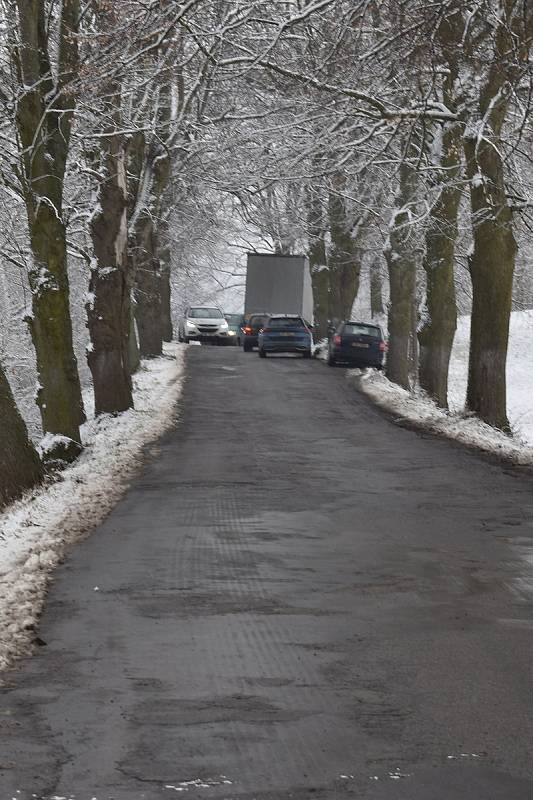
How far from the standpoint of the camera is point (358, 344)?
43.3m

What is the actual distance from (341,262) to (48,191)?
2887cm

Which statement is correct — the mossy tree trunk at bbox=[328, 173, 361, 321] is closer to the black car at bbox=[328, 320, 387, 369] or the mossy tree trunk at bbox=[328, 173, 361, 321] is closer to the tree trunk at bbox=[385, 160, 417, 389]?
the black car at bbox=[328, 320, 387, 369]

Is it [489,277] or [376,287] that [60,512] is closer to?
[489,277]

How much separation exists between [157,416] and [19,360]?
26021 mm

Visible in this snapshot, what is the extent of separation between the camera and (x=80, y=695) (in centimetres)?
660

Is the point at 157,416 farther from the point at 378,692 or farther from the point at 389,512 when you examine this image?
the point at 378,692

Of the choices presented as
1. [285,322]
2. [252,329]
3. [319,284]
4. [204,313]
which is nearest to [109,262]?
[285,322]

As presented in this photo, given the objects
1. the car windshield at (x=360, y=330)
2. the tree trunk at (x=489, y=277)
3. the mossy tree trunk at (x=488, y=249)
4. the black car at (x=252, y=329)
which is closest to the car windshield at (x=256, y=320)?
the black car at (x=252, y=329)

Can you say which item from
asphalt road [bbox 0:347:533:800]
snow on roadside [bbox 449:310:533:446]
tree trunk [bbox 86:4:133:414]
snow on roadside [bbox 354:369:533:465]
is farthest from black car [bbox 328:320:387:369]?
asphalt road [bbox 0:347:533:800]

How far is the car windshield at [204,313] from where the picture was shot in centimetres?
6297

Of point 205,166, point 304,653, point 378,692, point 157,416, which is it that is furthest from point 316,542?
point 205,166

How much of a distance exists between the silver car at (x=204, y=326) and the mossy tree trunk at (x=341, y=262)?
11.9 m

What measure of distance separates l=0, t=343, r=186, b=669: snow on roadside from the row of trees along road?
1.83 ft

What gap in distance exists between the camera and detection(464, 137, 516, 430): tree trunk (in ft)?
77.2
